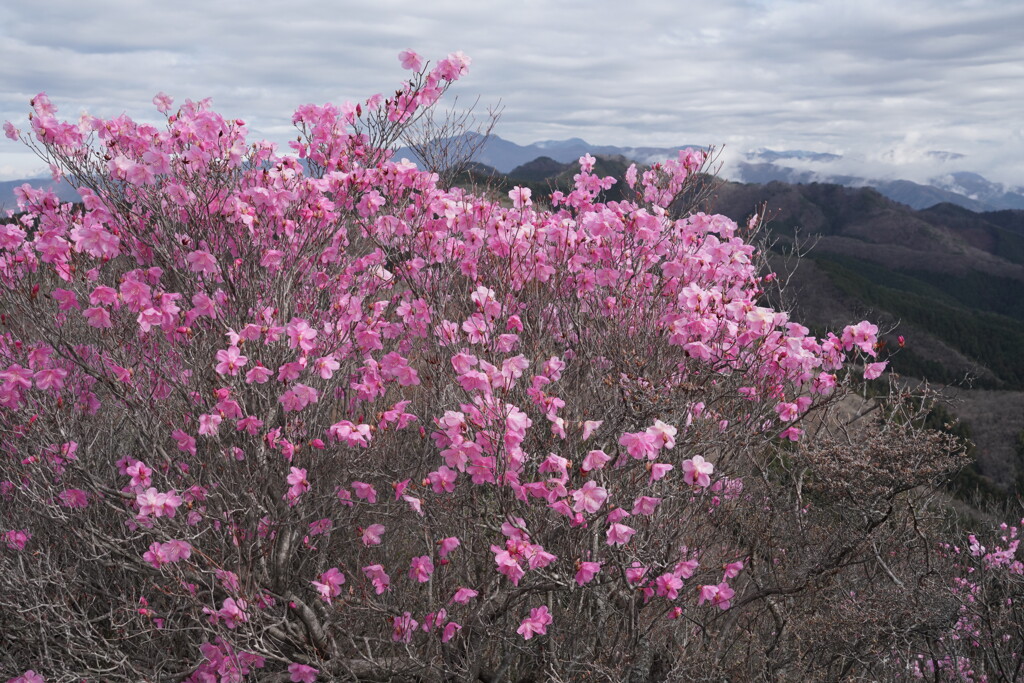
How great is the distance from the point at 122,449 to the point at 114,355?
6.89ft

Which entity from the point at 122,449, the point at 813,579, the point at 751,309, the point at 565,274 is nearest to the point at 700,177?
the point at 565,274

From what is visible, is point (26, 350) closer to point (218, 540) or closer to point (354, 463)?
point (218, 540)

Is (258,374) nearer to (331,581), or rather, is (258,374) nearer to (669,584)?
(331,581)

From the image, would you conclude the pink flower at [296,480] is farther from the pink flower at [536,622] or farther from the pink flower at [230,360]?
the pink flower at [536,622]

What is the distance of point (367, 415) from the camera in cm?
556

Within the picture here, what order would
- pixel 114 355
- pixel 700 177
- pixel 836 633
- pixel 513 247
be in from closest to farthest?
1. pixel 114 355
2. pixel 513 247
3. pixel 836 633
4. pixel 700 177

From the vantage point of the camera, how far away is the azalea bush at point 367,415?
4.64 metres

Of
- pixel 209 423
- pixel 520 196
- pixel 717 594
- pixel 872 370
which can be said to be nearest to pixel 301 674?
pixel 209 423

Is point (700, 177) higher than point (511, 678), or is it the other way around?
point (700, 177)

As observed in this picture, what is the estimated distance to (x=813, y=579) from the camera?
6414mm

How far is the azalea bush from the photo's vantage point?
4.64 meters

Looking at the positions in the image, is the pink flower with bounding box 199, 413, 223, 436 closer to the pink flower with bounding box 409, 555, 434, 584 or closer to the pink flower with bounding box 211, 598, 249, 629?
the pink flower with bounding box 211, 598, 249, 629

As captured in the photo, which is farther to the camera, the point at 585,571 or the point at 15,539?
the point at 15,539

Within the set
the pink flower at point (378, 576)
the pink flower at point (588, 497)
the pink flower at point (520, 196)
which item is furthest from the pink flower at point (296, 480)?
the pink flower at point (520, 196)
